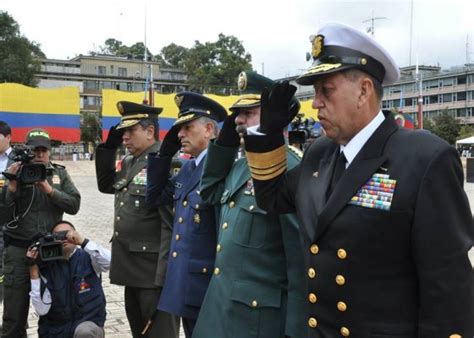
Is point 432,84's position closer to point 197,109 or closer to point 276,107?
point 197,109

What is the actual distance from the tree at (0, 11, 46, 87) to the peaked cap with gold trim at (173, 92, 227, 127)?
36.3 m

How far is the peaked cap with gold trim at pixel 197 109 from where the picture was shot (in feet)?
10.7

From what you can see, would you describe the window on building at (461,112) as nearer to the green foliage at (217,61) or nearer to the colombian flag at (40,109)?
the green foliage at (217,61)

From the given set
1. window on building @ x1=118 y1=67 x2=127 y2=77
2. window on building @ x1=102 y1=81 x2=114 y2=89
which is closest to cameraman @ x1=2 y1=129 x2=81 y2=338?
window on building @ x1=102 y1=81 x2=114 y2=89

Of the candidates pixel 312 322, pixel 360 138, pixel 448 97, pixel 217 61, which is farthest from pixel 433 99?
pixel 312 322

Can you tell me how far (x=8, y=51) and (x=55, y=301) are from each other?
37699mm

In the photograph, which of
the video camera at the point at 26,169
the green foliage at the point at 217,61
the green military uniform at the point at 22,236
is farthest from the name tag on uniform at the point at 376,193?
the green foliage at the point at 217,61

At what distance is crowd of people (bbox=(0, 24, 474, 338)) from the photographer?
1575 mm

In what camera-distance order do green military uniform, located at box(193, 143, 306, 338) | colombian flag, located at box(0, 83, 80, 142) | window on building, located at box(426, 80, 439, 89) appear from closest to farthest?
green military uniform, located at box(193, 143, 306, 338) < colombian flag, located at box(0, 83, 80, 142) < window on building, located at box(426, 80, 439, 89)

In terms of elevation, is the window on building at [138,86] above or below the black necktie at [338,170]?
above

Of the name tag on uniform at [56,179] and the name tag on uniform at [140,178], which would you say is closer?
the name tag on uniform at [140,178]

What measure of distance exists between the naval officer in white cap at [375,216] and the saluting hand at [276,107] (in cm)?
1

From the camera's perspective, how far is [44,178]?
390cm

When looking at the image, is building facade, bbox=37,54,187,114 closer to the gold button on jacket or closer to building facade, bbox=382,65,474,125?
building facade, bbox=382,65,474,125
